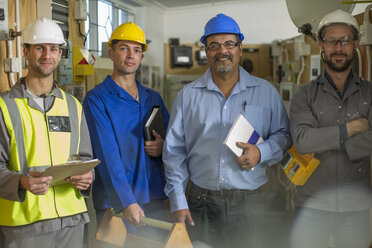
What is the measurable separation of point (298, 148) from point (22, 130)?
3.91 feet

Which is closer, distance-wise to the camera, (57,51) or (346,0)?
(57,51)

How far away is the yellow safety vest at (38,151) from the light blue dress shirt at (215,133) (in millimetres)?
487

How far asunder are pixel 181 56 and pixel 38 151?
403 cm

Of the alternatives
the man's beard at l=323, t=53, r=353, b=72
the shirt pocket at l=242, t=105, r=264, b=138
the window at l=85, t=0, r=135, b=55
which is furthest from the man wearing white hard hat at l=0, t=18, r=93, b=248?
the window at l=85, t=0, r=135, b=55

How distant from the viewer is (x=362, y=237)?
1.72m

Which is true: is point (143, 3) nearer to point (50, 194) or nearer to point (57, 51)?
point (57, 51)

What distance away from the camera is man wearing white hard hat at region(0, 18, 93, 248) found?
58.6 inches

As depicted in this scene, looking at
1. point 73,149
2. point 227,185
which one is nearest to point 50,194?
point 73,149

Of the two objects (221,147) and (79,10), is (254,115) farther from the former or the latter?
(79,10)

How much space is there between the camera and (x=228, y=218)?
1787 mm

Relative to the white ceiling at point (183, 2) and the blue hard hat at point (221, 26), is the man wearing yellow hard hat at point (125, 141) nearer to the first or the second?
the blue hard hat at point (221, 26)

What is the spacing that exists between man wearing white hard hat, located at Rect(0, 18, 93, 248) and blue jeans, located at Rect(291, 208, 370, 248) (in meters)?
1.04

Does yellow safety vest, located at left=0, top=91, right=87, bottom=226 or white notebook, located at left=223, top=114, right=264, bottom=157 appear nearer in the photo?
yellow safety vest, located at left=0, top=91, right=87, bottom=226

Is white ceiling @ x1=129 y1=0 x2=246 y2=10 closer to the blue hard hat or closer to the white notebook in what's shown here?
the blue hard hat
